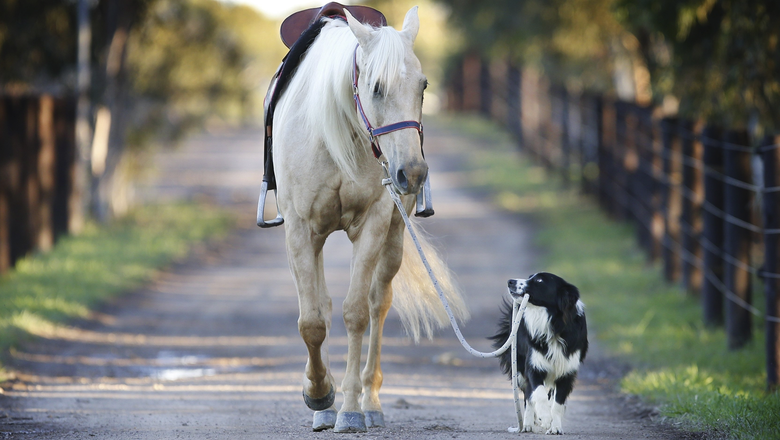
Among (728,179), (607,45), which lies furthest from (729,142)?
(607,45)

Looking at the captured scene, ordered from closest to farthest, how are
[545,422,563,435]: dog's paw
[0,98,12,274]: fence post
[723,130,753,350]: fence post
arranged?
[545,422,563,435]: dog's paw
[723,130,753,350]: fence post
[0,98,12,274]: fence post

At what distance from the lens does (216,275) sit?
40.6 feet

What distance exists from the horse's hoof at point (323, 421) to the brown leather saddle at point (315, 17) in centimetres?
236

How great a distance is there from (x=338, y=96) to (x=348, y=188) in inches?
20.0

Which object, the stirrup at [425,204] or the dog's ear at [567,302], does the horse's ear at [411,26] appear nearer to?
the stirrup at [425,204]

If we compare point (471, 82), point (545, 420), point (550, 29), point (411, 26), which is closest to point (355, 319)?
point (545, 420)

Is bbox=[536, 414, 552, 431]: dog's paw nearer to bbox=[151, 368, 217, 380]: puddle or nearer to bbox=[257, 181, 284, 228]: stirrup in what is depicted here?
bbox=[257, 181, 284, 228]: stirrup

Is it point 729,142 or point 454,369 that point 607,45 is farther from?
point 454,369

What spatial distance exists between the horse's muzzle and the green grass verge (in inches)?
152

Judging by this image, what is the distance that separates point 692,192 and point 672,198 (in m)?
1.13

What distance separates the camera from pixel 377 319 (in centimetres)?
552

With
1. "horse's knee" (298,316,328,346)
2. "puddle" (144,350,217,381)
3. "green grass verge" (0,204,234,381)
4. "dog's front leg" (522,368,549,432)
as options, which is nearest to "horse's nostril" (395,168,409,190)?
"horse's knee" (298,316,328,346)

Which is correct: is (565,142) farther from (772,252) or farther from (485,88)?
(485,88)

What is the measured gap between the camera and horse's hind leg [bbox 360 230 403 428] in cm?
515
